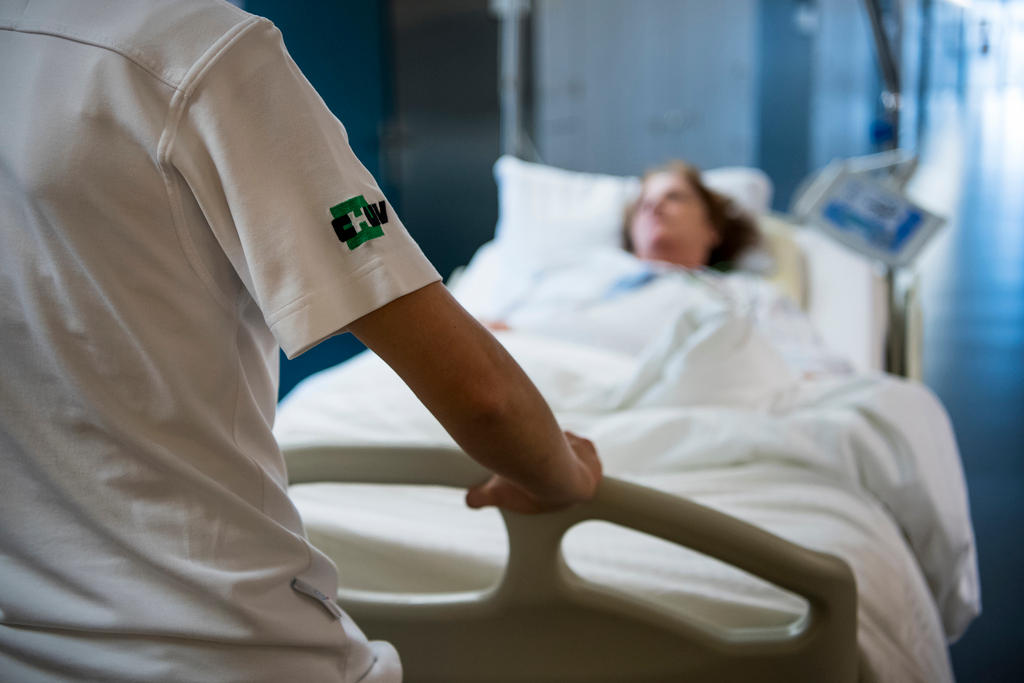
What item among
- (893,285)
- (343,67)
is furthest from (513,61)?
(893,285)

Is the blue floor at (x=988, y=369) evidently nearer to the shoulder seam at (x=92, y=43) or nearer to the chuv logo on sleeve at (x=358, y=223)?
the chuv logo on sleeve at (x=358, y=223)

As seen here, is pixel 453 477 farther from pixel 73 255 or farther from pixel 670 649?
pixel 73 255

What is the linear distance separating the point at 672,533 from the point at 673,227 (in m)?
1.89

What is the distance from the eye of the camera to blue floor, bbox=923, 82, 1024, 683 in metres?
2.06

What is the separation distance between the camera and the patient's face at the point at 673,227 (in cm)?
284

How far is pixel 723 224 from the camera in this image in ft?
9.56

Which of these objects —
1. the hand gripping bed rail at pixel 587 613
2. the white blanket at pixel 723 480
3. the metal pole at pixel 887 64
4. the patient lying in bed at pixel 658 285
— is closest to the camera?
the hand gripping bed rail at pixel 587 613

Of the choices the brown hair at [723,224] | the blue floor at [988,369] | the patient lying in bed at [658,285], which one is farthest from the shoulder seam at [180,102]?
the brown hair at [723,224]

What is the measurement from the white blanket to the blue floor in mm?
544

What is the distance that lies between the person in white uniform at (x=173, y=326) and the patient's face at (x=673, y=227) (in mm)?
2128

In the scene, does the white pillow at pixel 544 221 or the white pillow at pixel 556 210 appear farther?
the white pillow at pixel 556 210

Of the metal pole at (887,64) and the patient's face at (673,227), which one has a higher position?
the metal pole at (887,64)

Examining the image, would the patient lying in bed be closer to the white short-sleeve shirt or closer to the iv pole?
the iv pole

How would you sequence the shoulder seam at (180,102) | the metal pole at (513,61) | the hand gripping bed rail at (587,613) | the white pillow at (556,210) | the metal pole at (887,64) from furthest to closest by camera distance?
the metal pole at (513,61)
the white pillow at (556,210)
the metal pole at (887,64)
the hand gripping bed rail at (587,613)
the shoulder seam at (180,102)
